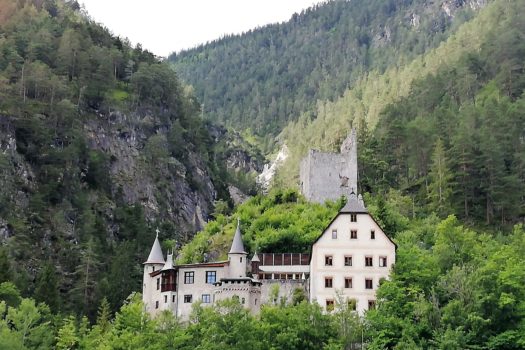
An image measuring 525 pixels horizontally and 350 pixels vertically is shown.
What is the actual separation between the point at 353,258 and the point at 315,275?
126 inches

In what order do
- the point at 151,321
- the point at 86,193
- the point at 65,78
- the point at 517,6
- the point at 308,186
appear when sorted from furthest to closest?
1. the point at 517,6
2. the point at 65,78
3. the point at 86,193
4. the point at 308,186
5. the point at 151,321

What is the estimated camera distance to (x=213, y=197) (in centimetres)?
14212

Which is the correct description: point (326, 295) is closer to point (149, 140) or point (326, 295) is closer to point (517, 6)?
point (149, 140)

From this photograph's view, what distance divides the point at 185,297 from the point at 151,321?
608cm

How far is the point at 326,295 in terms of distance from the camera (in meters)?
64.4

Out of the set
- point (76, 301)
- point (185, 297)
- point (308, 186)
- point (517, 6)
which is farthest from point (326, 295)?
point (517, 6)

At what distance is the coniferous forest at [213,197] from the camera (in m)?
58.9

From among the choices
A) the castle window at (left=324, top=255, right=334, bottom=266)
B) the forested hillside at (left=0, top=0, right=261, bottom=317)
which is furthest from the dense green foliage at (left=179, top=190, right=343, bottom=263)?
the forested hillside at (left=0, top=0, right=261, bottom=317)

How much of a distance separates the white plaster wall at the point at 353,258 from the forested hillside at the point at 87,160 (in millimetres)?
29443

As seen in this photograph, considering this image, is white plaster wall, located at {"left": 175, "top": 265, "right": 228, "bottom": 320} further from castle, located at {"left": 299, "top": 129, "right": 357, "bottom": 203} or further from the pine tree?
the pine tree

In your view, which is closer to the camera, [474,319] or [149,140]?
[474,319]

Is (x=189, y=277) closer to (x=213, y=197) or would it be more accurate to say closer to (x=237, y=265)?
(x=237, y=265)

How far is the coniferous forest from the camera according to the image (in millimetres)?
58906

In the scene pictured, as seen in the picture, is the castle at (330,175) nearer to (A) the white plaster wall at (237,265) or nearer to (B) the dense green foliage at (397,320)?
(A) the white plaster wall at (237,265)
